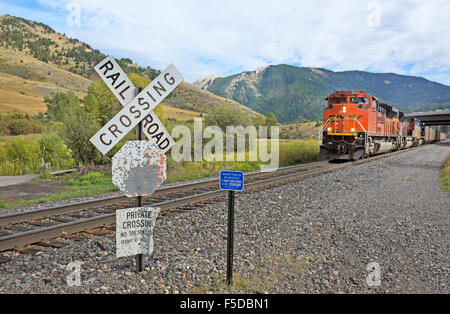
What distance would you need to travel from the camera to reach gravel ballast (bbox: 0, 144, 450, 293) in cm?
395

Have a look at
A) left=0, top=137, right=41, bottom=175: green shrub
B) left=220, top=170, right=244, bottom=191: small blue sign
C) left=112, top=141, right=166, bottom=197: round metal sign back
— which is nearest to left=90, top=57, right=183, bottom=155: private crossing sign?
left=112, top=141, right=166, bottom=197: round metal sign back

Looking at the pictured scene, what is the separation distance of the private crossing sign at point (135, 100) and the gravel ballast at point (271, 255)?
1.81m

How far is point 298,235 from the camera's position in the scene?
5988 millimetres

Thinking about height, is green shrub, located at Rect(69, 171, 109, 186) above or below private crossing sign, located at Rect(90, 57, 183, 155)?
below

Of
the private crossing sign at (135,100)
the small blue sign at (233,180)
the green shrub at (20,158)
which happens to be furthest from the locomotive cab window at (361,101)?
the green shrub at (20,158)

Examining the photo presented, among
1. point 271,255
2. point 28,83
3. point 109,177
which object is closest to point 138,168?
point 271,255

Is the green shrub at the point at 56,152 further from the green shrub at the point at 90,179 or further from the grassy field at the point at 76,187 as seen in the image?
the green shrub at the point at 90,179

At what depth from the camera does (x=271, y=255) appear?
16.4 ft

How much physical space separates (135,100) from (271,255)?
3270 mm

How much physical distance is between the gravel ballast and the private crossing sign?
1.81 metres

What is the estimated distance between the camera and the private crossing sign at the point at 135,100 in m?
3.49

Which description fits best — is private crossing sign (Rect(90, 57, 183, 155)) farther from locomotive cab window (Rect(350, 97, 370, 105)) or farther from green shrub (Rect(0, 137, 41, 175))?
locomotive cab window (Rect(350, 97, 370, 105))
